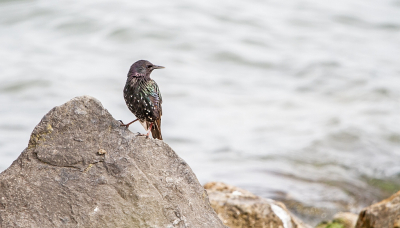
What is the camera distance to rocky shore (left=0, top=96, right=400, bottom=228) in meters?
3.44

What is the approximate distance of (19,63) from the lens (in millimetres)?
13914

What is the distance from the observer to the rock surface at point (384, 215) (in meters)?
5.34

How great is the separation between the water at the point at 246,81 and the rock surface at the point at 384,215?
2.44 metres

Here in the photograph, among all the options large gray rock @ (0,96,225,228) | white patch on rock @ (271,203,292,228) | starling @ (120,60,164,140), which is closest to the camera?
large gray rock @ (0,96,225,228)

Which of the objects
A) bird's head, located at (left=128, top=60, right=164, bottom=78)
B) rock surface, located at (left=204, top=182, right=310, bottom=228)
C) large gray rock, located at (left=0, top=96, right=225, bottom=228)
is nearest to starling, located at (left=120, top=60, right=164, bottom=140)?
bird's head, located at (left=128, top=60, right=164, bottom=78)

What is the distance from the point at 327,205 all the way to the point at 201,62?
8171mm

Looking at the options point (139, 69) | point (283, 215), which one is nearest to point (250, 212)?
point (283, 215)

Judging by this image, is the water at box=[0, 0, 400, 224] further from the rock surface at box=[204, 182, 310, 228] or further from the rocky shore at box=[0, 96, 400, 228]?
the rocky shore at box=[0, 96, 400, 228]

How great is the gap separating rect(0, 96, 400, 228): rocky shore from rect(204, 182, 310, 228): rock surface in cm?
149

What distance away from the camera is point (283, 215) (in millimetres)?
5215

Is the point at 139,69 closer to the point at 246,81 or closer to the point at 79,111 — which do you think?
the point at 79,111

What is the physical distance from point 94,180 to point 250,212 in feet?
7.12

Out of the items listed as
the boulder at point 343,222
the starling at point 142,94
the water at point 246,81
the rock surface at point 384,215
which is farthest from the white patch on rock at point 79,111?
the water at point 246,81

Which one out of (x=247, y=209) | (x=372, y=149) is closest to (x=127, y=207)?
(x=247, y=209)
